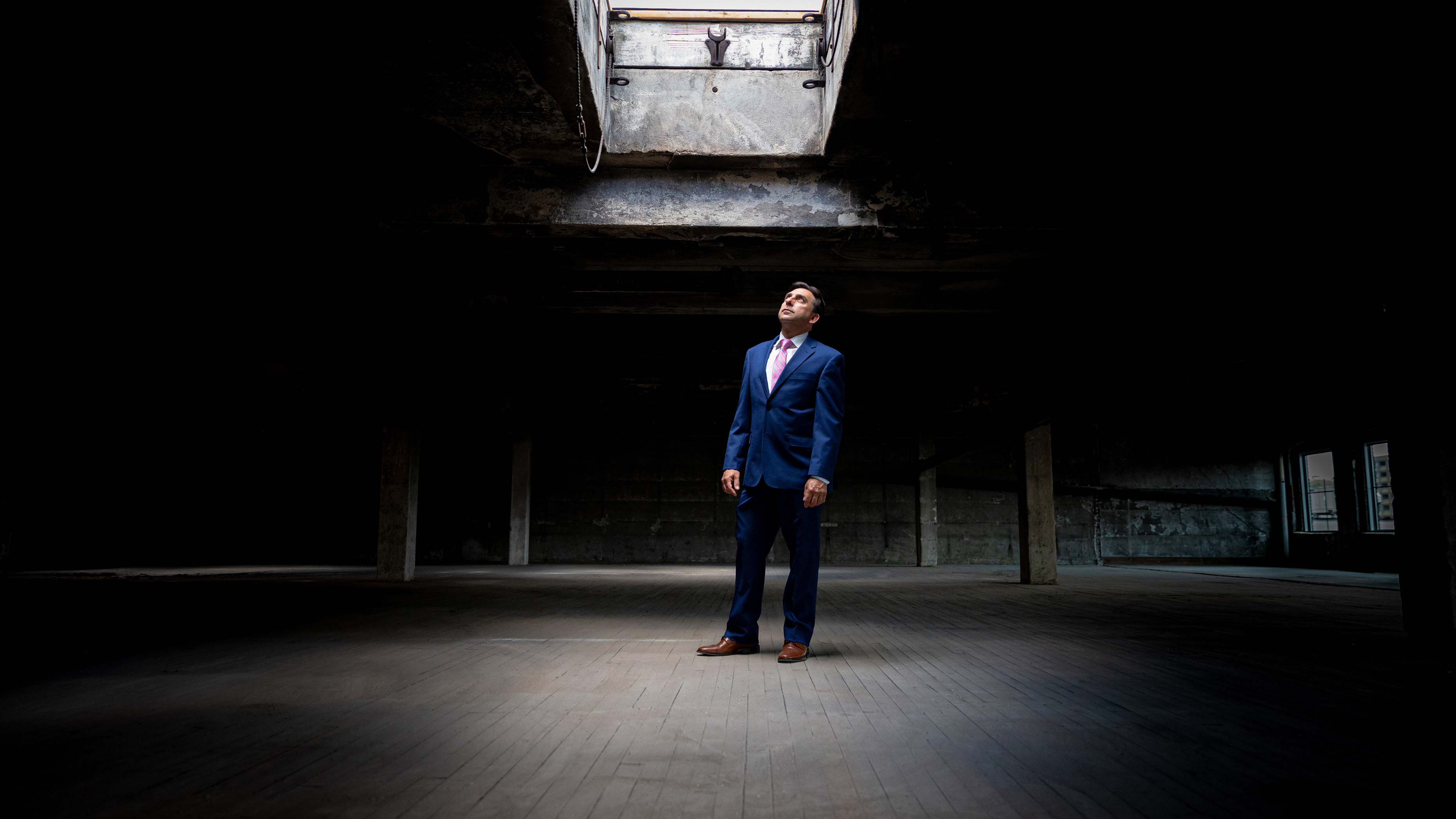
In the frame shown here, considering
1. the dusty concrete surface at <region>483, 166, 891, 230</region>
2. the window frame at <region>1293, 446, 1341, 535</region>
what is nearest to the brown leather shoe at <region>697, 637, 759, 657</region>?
the dusty concrete surface at <region>483, 166, 891, 230</region>

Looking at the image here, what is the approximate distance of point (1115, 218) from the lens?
16.5 ft

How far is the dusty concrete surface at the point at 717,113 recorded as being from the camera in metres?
5.01

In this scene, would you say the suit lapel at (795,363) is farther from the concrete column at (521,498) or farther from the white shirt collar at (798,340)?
the concrete column at (521,498)

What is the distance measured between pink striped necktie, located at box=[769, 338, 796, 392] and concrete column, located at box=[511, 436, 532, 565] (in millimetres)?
A: 11278

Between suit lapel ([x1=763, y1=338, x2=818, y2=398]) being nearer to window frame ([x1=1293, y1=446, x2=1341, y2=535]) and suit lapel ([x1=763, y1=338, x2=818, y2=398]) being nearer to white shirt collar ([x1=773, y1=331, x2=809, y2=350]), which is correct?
white shirt collar ([x1=773, y1=331, x2=809, y2=350])

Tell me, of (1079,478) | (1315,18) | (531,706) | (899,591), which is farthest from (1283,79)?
(1079,478)

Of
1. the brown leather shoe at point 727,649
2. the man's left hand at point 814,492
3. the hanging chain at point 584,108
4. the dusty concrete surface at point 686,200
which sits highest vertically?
the hanging chain at point 584,108

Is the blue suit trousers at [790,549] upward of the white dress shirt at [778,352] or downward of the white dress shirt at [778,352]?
downward

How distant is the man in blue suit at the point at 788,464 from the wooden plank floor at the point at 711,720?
221 millimetres

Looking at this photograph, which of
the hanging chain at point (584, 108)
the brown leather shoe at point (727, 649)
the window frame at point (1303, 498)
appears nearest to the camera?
the brown leather shoe at point (727, 649)

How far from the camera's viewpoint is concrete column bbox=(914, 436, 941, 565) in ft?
47.2

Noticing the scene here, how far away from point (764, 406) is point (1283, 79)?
9.82 ft

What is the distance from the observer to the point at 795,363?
3.47 m

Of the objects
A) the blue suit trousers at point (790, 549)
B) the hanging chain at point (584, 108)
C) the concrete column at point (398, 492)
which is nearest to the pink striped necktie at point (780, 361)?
the blue suit trousers at point (790, 549)
